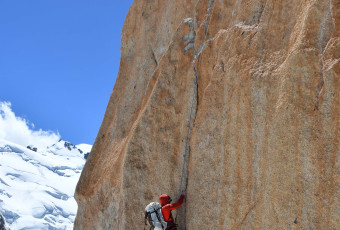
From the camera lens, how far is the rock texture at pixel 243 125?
20.9 feet

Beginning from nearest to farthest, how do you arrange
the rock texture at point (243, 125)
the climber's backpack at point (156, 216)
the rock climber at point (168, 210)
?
the rock texture at point (243, 125), the rock climber at point (168, 210), the climber's backpack at point (156, 216)

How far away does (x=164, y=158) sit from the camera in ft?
31.9

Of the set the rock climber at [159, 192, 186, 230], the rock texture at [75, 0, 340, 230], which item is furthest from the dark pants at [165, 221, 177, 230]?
the rock texture at [75, 0, 340, 230]

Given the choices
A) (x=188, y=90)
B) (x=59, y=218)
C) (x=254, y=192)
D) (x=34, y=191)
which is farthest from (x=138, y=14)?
(x=34, y=191)

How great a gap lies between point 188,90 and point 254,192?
323 cm

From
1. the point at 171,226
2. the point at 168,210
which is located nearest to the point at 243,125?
the point at 168,210

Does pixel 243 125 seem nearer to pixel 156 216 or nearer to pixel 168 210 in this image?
pixel 168 210

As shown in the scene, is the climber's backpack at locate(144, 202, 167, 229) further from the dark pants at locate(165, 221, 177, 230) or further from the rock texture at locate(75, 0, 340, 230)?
the rock texture at locate(75, 0, 340, 230)

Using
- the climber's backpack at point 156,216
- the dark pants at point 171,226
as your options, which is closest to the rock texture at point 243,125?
the dark pants at point 171,226

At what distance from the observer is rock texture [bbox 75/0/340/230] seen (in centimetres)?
636

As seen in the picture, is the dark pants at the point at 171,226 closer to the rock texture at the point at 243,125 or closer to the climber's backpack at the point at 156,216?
the climber's backpack at the point at 156,216

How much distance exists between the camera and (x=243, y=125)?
24.8ft

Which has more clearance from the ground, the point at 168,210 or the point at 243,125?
the point at 243,125

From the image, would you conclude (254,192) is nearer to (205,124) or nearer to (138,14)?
(205,124)
